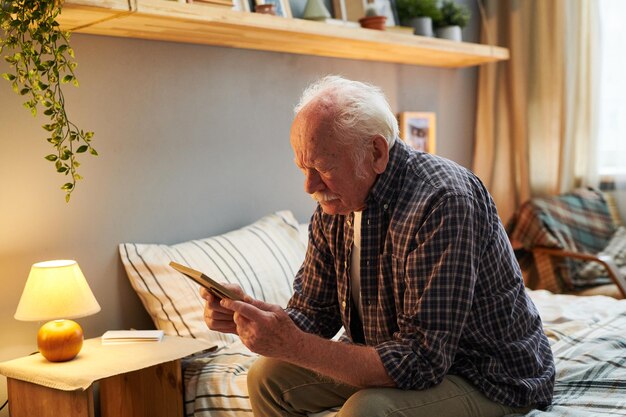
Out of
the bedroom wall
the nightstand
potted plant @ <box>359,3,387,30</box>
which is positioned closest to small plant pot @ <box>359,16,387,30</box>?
potted plant @ <box>359,3,387,30</box>

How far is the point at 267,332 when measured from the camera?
1.63 meters

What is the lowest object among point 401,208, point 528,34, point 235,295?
point 235,295

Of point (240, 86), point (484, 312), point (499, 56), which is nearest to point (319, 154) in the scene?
point (484, 312)

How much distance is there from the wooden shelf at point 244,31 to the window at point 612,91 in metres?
0.81

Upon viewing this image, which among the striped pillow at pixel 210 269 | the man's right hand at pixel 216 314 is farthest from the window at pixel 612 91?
the man's right hand at pixel 216 314

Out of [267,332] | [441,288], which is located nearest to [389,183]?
[441,288]

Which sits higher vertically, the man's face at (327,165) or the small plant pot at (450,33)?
the small plant pot at (450,33)

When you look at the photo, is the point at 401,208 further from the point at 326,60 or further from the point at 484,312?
the point at 326,60

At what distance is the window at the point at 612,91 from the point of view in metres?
4.11

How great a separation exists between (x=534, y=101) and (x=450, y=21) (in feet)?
2.90

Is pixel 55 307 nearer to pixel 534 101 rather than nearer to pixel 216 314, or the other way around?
pixel 216 314

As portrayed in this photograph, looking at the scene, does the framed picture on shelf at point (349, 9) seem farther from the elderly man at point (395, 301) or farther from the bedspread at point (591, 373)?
the bedspread at point (591, 373)

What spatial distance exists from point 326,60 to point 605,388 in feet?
6.55

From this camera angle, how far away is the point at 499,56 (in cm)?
392
